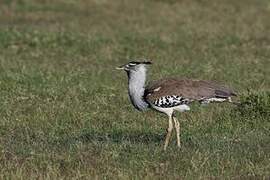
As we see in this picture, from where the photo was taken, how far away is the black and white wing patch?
9.59m

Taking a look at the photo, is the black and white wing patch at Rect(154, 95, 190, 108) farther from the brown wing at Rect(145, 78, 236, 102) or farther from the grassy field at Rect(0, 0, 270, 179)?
the grassy field at Rect(0, 0, 270, 179)

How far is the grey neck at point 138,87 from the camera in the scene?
9750mm

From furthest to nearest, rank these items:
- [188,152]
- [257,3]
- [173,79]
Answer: [257,3] → [173,79] → [188,152]

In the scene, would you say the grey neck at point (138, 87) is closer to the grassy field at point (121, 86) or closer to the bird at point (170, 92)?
the bird at point (170, 92)

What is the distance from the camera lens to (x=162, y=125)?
11.7m

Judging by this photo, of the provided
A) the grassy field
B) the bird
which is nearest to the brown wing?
the bird

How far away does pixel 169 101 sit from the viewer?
9648 millimetres

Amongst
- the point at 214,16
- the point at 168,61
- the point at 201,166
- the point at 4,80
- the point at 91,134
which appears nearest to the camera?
the point at 201,166

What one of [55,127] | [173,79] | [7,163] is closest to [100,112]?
[55,127]

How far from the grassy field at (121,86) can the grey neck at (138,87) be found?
1.56 feet

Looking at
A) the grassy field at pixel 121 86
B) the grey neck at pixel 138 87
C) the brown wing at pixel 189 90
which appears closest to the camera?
Result: the grassy field at pixel 121 86

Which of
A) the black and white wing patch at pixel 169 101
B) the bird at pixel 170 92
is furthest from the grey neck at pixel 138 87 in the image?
the black and white wing patch at pixel 169 101

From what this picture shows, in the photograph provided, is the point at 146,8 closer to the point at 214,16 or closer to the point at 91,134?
the point at 214,16

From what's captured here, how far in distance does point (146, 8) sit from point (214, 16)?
8.34 ft
